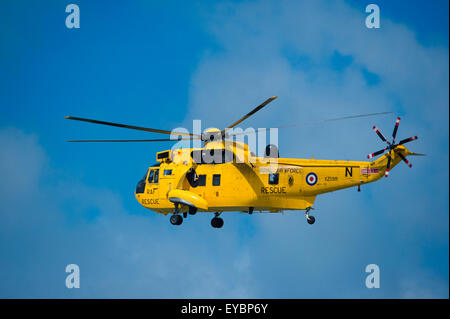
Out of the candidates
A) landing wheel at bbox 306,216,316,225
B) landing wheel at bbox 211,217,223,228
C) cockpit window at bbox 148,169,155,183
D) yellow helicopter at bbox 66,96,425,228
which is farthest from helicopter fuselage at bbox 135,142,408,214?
landing wheel at bbox 211,217,223,228

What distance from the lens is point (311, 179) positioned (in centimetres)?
4916

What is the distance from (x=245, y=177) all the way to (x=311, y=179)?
4059 millimetres

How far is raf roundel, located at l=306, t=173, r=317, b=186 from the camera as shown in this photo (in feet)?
161

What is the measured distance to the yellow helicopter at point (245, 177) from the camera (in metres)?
48.4

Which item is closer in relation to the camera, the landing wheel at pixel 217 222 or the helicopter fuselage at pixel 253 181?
the helicopter fuselage at pixel 253 181

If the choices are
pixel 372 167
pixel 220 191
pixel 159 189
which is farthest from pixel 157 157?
pixel 372 167

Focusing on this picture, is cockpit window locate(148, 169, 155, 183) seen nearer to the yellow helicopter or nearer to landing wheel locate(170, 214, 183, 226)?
the yellow helicopter

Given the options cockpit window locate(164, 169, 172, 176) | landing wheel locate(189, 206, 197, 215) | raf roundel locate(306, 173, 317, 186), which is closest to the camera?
raf roundel locate(306, 173, 317, 186)

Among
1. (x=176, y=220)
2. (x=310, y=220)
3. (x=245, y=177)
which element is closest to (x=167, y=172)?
(x=176, y=220)

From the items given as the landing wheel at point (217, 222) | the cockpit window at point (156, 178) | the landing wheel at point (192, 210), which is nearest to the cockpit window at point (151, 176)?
the cockpit window at point (156, 178)

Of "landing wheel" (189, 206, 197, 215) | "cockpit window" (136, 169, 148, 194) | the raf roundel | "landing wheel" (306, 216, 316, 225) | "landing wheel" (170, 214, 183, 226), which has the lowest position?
"landing wheel" (306, 216, 316, 225)

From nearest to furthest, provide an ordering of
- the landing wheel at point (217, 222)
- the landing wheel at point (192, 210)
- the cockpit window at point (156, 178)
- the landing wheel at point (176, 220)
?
the landing wheel at point (192, 210) → the landing wheel at point (176, 220) → the landing wheel at point (217, 222) → the cockpit window at point (156, 178)

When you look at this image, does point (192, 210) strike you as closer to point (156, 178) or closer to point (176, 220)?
point (176, 220)

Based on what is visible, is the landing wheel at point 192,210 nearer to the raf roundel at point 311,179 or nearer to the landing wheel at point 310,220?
the landing wheel at point 310,220
